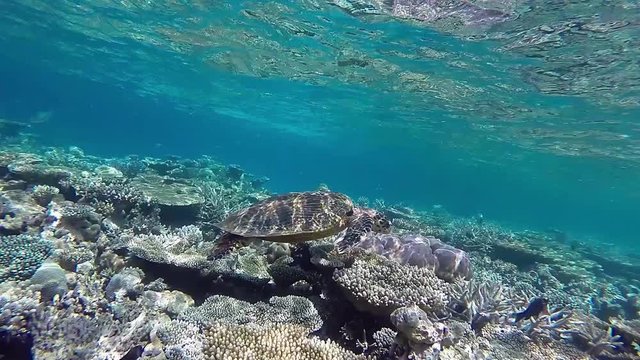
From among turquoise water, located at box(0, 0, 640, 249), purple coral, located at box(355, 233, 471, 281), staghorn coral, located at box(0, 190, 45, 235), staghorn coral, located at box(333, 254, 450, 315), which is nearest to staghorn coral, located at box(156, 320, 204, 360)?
staghorn coral, located at box(333, 254, 450, 315)

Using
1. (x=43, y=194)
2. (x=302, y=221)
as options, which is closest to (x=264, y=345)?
(x=302, y=221)

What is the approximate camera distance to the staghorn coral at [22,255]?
225 inches

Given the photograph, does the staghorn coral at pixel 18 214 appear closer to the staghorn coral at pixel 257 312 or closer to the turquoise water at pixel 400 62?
the staghorn coral at pixel 257 312

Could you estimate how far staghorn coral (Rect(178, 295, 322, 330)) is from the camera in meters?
4.91

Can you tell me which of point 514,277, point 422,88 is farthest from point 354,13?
point 514,277

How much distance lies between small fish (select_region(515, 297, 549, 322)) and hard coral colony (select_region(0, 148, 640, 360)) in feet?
0.12

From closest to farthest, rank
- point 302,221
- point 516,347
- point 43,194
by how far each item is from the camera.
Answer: point 516,347, point 302,221, point 43,194

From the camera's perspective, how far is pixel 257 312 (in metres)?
5.18

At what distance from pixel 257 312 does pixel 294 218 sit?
1796 mm

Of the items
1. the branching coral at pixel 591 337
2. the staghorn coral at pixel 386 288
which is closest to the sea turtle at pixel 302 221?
the staghorn coral at pixel 386 288

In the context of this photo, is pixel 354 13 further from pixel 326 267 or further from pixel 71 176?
pixel 326 267

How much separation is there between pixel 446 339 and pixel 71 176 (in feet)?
37.2

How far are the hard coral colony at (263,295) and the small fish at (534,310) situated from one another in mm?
38

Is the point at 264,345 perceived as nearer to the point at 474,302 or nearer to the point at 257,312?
the point at 257,312
